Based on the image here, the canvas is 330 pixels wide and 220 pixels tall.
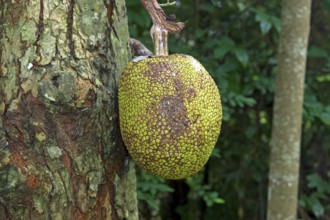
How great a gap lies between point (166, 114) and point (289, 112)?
0.91m

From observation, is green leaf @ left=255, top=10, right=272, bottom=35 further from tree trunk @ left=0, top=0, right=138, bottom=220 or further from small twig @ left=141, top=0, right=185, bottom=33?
tree trunk @ left=0, top=0, right=138, bottom=220

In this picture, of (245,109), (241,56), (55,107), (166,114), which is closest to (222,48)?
(241,56)

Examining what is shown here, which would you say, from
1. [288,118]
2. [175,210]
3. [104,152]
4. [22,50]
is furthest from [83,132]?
[175,210]

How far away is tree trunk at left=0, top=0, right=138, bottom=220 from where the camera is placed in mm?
968

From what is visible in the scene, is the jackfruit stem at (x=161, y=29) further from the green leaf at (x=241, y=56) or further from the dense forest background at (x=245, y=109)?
the green leaf at (x=241, y=56)

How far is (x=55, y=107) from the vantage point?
963mm

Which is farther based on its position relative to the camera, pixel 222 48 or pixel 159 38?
pixel 222 48

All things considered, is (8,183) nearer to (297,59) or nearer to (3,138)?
(3,138)

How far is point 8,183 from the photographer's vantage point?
3.14 feet

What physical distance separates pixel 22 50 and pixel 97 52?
0.13 m

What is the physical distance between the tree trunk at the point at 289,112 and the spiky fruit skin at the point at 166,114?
0.82 metres

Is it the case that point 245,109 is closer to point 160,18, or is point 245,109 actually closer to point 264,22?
point 264,22

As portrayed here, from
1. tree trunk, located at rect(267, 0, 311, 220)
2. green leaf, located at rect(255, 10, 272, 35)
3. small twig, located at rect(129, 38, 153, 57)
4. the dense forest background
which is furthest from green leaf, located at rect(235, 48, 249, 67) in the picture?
small twig, located at rect(129, 38, 153, 57)

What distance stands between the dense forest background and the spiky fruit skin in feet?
3.04
